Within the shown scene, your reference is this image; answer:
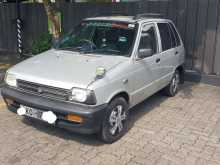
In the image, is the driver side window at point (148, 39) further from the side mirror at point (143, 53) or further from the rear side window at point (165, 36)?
the rear side window at point (165, 36)

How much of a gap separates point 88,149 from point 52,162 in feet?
1.93

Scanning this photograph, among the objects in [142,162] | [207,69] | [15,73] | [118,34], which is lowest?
[142,162]

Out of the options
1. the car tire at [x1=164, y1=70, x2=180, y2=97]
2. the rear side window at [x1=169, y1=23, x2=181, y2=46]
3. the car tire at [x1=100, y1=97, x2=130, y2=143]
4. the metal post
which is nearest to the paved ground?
the car tire at [x1=100, y1=97, x2=130, y2=143]

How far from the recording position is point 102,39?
17.4 ft

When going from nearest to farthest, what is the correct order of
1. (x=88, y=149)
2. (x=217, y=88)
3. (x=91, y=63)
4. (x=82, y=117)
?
(x=82, y=117)
(x=88, y=149)
(x=91, y=63)
(x=217, y=88)

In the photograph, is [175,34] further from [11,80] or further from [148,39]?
[11,80]

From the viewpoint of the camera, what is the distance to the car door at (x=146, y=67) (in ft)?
16.5

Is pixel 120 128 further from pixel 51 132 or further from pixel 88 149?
pixel 51 132

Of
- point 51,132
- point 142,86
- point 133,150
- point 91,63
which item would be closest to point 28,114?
point 51,132

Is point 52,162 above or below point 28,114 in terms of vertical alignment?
below

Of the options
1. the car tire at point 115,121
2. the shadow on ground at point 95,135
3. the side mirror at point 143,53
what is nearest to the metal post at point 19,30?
the shadow on ground at point 95,135

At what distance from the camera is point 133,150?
4.42 meters

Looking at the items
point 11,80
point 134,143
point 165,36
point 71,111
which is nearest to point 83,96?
point 71,111

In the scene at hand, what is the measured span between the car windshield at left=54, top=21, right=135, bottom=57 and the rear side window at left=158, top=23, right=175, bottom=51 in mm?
1048
